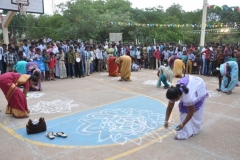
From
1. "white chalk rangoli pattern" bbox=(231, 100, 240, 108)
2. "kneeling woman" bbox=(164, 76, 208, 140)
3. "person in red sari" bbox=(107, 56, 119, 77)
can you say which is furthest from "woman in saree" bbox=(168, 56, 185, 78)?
"kneeling woman" bbox=(164, 76, 208, 140)

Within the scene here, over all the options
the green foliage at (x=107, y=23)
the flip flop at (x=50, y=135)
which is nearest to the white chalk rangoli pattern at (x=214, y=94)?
the flip flop at (x=50, y=135)

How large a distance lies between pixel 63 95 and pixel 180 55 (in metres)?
7.96

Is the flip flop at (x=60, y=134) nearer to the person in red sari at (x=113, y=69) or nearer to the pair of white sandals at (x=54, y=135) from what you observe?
the pair of white sandals at (x=54, y=135)

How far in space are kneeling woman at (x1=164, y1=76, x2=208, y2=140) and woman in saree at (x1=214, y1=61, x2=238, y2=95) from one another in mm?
→ 3958

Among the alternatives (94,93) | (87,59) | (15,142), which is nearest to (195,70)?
(87,59)

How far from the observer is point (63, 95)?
7750 mm

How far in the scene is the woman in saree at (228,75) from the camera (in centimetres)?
780

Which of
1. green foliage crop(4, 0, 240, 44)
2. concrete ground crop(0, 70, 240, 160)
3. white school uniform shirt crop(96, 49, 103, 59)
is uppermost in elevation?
green foliage crop(4, 0, 240, 44)

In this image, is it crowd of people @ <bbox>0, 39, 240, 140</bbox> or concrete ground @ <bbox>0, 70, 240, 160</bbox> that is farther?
crowd of people @ <bbox>0, 39, 240, 140</bbox>

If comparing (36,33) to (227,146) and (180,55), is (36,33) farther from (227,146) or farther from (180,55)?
(227,146)

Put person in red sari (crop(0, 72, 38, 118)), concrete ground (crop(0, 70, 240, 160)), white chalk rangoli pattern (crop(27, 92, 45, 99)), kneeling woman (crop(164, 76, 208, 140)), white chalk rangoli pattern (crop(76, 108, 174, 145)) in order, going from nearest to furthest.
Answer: concrete ground (crop(0, 70, 240, 160)), kneeling woman (crop(164, 76, 208, 140)), white chalk rangoli pattern (crop(76, 108, 174, 145)), person in red sari (crop(0, 72, 38, 118)), white chalk rangoli pattern (crop(27, 92, 45, 99))

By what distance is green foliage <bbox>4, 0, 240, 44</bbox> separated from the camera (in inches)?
914

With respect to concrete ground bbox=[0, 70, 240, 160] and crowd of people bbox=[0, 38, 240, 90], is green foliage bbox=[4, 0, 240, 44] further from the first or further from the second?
concrete ground bbox=[0, 70, 240, 160]

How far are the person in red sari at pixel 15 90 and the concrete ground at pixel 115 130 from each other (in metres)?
0.23
